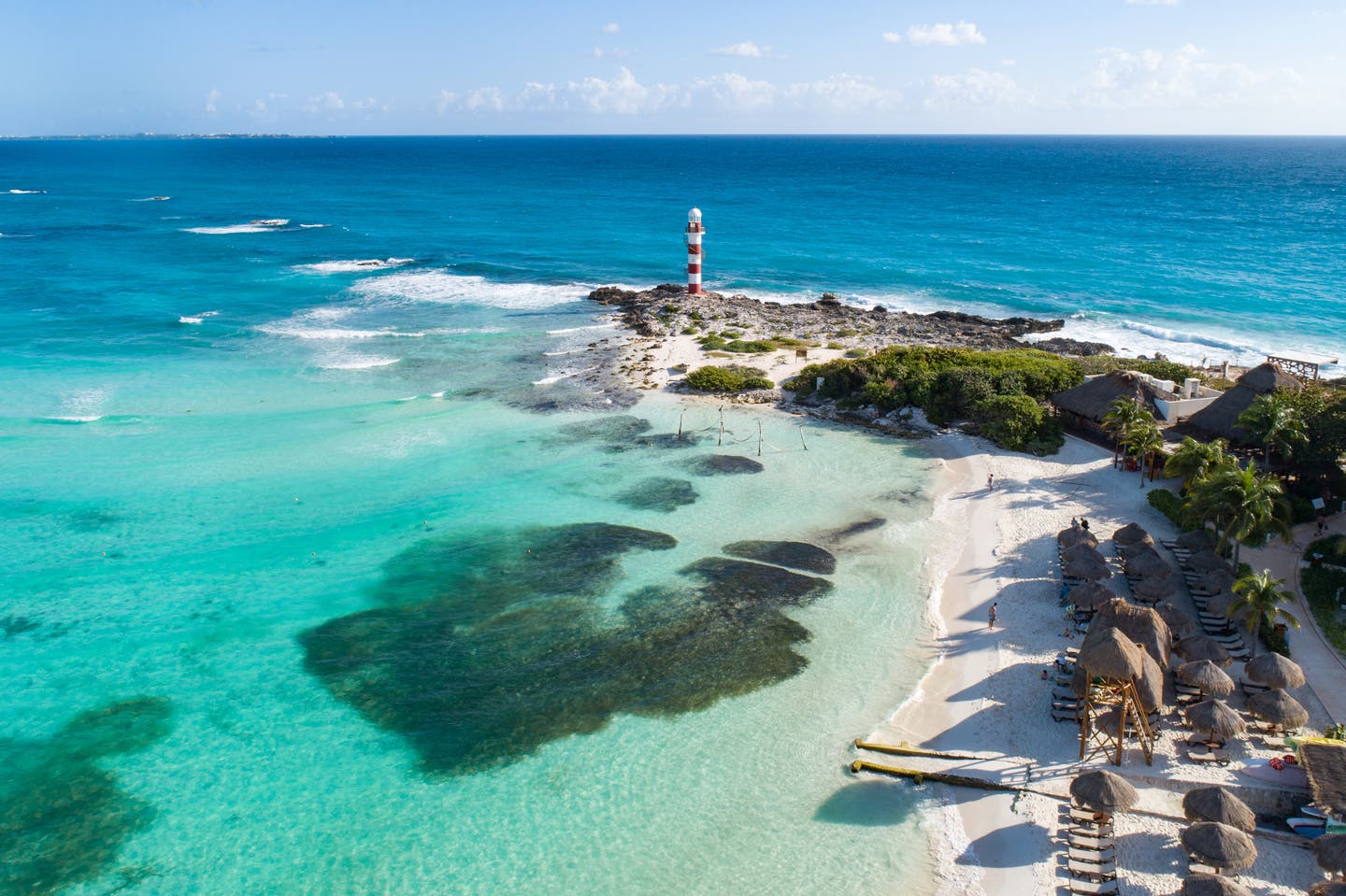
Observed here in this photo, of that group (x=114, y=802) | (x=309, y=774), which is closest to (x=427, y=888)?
(x=309, y=774)

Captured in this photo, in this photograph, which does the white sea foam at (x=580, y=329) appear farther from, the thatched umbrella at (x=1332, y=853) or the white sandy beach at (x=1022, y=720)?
the thatched umbrella at (x=1332, y=853)

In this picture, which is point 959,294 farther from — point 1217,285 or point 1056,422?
point 1056,422

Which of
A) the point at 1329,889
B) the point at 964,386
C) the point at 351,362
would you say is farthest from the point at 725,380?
the point at 1329,889

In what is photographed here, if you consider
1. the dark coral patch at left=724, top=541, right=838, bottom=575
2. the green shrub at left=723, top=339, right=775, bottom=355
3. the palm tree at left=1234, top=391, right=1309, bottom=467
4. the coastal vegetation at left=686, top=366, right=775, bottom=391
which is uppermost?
the palm tree at left=1234, top=391, right=1309, bottom=467

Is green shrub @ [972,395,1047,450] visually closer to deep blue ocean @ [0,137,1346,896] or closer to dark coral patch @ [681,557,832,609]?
deep blue ocean @ [0,137,1346,896]

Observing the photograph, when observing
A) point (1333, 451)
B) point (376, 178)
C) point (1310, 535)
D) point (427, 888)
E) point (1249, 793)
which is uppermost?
point (376, 178)

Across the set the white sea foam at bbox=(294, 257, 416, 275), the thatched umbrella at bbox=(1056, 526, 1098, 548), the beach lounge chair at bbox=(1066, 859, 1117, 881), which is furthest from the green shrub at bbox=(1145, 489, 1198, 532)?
the white sea foam at bbox=(294, 257, 416, 275)
